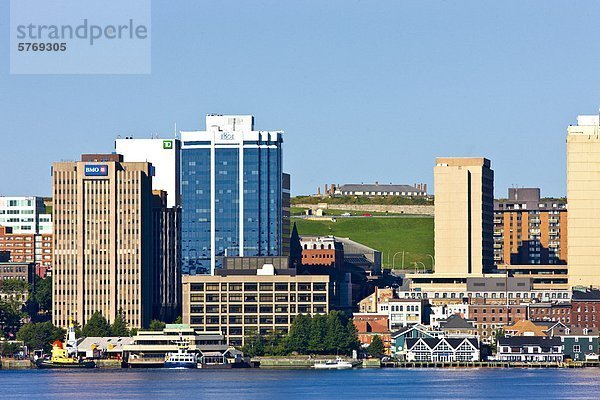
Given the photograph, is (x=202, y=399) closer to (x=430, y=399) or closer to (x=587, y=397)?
(x=430, y=399)

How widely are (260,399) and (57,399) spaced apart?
66.2 ft

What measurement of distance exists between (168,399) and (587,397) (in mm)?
41258

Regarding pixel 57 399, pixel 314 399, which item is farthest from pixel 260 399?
pixel 57 399

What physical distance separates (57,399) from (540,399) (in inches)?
1877

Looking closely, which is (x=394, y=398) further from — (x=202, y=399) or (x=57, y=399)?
(x=57, y=399)

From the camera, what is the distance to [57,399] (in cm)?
→ 19962

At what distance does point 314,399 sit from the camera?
653 ft

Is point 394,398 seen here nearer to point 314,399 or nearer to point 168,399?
point 314,399

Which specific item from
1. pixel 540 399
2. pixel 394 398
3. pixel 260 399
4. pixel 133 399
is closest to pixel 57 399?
pixel 133 399

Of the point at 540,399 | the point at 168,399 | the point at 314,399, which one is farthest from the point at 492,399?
the point at 168,399

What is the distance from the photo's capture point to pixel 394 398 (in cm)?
19950

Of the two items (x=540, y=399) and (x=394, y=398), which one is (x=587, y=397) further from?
(x=394, y=398)

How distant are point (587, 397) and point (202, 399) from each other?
124 feet

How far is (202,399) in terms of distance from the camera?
650ft
